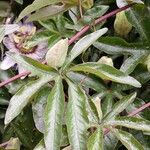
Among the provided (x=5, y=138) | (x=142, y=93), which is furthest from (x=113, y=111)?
(x=5, y=138)

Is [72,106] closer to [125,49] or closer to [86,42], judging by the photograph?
[86,42]

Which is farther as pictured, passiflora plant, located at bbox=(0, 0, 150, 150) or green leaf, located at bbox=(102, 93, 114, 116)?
green leaf, located at bbox=(102, 93, 114, 116)

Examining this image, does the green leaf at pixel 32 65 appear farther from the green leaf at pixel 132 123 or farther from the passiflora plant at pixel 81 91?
the green leaf at pixel 132 123

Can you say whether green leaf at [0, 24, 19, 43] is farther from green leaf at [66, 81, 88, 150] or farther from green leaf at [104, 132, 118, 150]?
green leaf at [104, 132, 118, 150]

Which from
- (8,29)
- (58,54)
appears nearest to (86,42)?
(58,54)

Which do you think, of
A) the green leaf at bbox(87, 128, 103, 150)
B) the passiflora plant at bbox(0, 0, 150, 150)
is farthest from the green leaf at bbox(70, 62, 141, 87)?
the green leaf at bbox(87, 128, 103, 150)

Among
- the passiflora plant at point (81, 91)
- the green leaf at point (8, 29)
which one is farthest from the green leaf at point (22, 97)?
the green leaf at point (8, 29)

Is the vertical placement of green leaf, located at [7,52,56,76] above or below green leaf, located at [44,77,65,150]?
above
